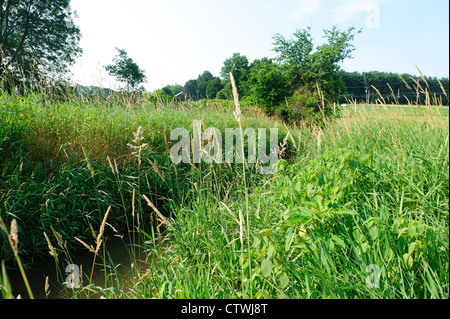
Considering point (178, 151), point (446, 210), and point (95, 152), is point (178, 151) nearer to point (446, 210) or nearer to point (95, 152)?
point (95, 152)

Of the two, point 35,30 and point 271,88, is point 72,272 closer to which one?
point 271,88

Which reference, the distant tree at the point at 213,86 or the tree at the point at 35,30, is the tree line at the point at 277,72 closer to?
the tree at the point at 35,30

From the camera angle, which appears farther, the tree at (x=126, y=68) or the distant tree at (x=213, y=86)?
the tree at (x=126, y=68)

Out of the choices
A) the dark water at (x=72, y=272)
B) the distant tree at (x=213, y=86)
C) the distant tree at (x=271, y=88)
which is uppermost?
the distant tree at (x=213, y=86)

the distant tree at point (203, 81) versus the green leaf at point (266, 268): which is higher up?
the distant tree at point (203, 81)

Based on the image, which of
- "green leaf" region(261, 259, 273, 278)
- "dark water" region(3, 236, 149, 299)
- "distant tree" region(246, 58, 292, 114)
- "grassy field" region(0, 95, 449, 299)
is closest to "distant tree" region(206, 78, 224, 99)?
"distant tree" region(246, 58, 292, 114)

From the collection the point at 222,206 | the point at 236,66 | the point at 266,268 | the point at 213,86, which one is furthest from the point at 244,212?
the point at 213,86

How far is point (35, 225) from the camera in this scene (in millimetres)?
2672

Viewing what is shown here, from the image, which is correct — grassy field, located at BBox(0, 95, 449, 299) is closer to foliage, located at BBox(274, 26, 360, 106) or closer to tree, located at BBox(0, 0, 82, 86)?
foliage, located at BBox(274, 26, 360, 106)

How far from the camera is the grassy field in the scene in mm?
1215

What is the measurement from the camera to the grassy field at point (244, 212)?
3.99 ft

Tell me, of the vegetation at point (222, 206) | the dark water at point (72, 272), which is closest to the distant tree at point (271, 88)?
the vegetation at point (222, 206)

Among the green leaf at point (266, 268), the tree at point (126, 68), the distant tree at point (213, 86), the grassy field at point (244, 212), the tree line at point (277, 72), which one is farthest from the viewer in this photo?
the tree at point (126, 68)

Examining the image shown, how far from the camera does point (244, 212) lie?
83.2 inches
